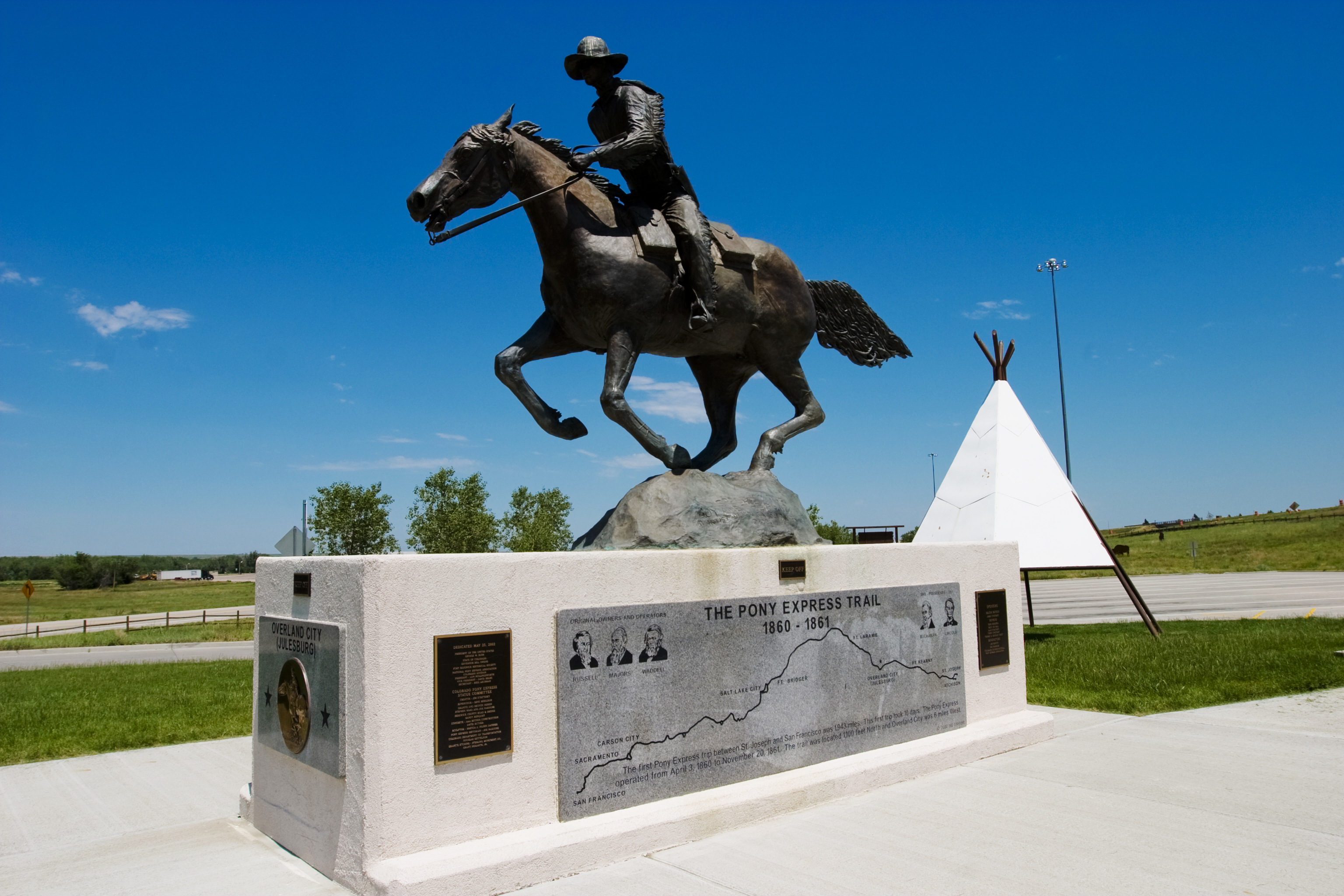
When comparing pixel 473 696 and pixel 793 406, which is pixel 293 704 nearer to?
pixel 473 696

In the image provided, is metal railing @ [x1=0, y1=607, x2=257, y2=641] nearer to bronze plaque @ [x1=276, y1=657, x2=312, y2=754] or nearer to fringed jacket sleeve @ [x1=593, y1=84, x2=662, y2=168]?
bronze plaque @ [x1=276, y1=657, x2=312, y2=754]

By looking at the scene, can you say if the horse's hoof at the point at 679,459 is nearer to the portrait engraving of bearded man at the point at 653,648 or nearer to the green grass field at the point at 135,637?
the portrait engraving of bearded man at the point at 653,648

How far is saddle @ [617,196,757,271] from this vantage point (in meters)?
5.99

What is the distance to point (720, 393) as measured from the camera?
23.7ft

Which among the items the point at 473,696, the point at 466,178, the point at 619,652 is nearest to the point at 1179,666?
the point at 619,652

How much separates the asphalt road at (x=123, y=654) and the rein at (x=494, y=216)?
1233 cm

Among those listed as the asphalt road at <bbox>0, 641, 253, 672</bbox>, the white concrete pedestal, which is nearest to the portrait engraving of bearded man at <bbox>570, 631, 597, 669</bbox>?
the white concrete pedestal

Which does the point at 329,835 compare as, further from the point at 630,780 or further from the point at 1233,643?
the point at 1233,643

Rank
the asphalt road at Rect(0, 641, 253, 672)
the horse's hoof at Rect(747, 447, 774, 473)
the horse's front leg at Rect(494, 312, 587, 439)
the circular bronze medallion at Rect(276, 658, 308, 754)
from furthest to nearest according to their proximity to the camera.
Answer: the asphalt road at Rect(0, 641, 253, 672), the horse's hoof at Rect(747, 447, 774, 473), the horse's front leg at Rect(494, 312, 587, 439), the circular bronze medallion at Rect(276, 658, 308, 754)

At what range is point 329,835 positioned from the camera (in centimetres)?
422

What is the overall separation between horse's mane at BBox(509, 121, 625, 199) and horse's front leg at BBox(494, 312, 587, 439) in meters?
0.99

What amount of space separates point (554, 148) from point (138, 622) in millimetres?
32118

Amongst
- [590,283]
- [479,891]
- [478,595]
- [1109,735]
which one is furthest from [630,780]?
[1109,735]

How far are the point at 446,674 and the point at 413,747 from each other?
0.35 meters
